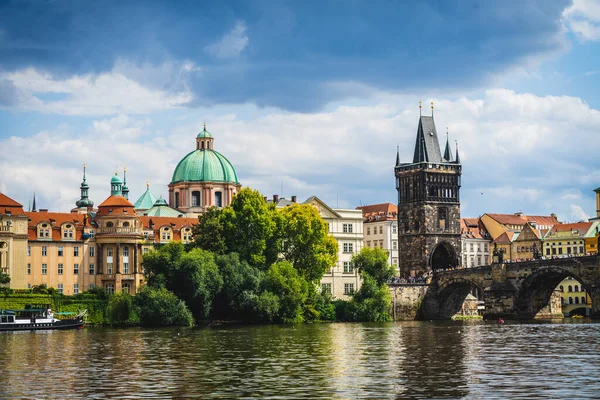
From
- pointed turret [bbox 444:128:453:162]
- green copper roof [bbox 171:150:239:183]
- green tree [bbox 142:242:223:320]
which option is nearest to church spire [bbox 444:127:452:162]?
pointed turret [bbox 444:128:453:162]

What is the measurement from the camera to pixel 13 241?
13250cm

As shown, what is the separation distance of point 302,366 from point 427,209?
356 ft

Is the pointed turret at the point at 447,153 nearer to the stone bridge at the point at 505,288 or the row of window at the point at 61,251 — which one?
the stone bridge at the point at 505,288

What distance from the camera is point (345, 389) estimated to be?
48031 millimetres

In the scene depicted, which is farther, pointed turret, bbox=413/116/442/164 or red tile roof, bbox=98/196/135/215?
pointed turret, bbox=413/116/442/164

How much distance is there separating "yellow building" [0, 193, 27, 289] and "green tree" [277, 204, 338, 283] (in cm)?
3015

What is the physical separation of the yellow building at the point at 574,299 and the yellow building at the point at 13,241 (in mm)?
81792

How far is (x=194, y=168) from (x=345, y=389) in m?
131

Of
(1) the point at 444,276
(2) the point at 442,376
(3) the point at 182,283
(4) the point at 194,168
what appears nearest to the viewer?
(2) the point at 442,376

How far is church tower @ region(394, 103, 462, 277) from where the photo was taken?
16588 cm

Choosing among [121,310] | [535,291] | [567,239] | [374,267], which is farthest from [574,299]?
[121,310]

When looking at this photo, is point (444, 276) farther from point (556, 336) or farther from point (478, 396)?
point (478, 396)

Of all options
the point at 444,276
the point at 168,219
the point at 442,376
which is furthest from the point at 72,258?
the point at 442,376

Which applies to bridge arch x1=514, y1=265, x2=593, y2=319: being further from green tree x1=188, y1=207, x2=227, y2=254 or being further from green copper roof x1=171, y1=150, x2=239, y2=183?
green copper roof x1=171, y1=150, x2=239, y2=183
